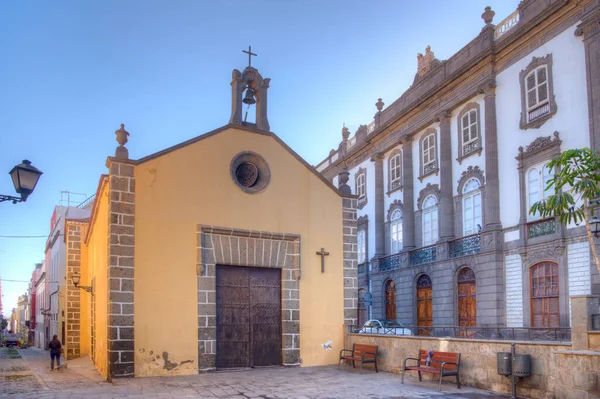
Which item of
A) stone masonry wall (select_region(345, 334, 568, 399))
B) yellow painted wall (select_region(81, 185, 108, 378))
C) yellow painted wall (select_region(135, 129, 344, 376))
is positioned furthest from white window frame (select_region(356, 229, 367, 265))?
stone masonry wall (select_region(345, 334, 568, 399))

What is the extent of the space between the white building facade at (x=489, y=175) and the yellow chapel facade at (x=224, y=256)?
8032 millimetres

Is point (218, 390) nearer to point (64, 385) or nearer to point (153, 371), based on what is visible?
point (153, 371)

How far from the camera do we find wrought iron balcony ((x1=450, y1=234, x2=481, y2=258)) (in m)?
24.0

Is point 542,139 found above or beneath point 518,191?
above

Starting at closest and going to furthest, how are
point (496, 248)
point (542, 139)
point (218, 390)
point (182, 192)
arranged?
point (218, 390) < point (182, 192) < point (542, 139) < point (496, 248)

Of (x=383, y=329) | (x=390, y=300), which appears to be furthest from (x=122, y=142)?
(x=390, y=300)

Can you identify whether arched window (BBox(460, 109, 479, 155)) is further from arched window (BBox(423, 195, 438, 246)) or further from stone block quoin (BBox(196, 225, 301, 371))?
stone block quoin (BBox(196, 225, 301, 371))

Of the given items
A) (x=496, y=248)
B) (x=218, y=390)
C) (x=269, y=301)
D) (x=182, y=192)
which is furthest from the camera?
(x=496, y=248)

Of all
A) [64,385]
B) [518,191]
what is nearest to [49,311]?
[64,385]

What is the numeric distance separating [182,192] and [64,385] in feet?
15.9

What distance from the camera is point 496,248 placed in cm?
2269

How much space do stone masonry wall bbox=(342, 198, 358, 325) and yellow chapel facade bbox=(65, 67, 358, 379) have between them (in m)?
0.03

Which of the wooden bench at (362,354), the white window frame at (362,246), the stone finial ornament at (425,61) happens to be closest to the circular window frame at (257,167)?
the wooden bench at (362,354)

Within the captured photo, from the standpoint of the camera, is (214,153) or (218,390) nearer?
(218,390)
